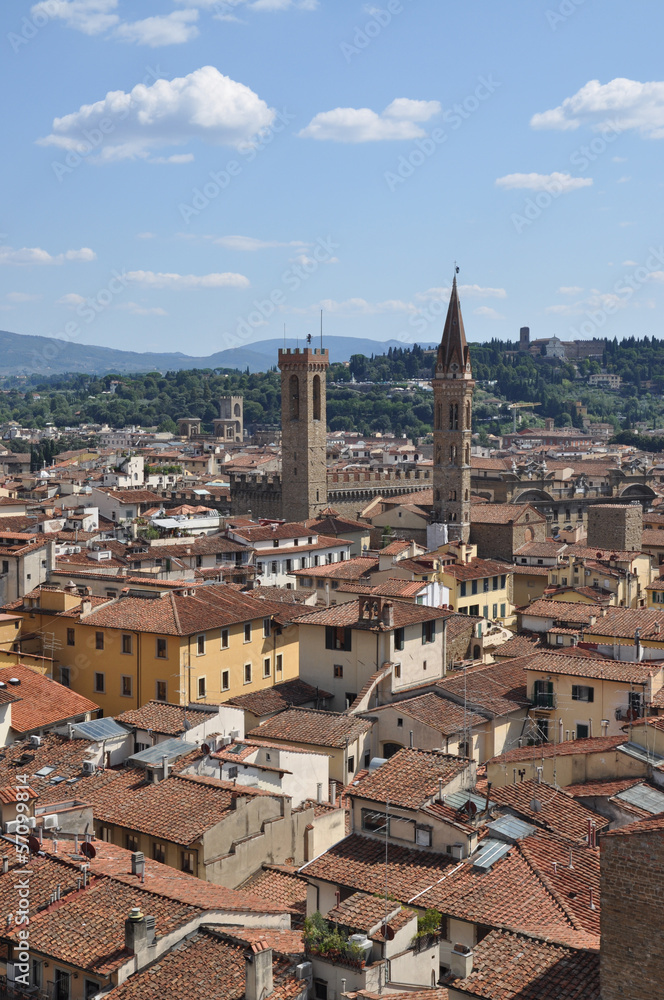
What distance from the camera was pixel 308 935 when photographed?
11375 millimetres

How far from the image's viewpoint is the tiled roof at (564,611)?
26.8 metres

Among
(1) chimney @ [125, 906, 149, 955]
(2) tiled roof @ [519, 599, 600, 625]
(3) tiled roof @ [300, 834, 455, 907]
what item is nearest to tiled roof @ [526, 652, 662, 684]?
(2) tiled roof @ [519, 599, 600, 625]

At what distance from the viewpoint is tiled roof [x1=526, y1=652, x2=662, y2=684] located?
775 inches

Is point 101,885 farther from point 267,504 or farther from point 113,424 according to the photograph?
point 113,424

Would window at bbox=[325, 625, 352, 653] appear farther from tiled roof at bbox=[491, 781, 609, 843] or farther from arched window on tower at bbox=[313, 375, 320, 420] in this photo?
arched window on tower at bbox=[313, 375, 320, 420]

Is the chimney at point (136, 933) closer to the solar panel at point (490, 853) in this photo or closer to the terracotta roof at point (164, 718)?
the solar panel at point (490, 853)

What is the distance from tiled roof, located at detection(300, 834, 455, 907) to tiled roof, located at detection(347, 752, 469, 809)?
0.53m

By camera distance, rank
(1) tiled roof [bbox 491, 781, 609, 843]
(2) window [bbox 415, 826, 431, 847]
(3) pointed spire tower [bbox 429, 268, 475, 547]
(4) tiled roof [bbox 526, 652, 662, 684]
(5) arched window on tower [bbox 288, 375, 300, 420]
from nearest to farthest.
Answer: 1. (2) window [bbox 415, 826, 431, 847]
2. (1) tiled roof [bbox 491, 781, 609, 843]
3. (4) tiled roof [bbox 526, 652, 662, 684]
4. (3) pointed spire tower [bbox 429, 268, 475, 547]
5. (5) arched window on tower [bbox 288, 375, 300, 420]

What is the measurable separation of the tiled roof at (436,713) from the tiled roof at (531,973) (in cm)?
881

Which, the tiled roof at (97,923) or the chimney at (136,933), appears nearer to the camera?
the chimney at (136,933)

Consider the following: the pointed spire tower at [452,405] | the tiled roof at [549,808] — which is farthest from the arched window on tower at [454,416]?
the tiled roof at [549,808]

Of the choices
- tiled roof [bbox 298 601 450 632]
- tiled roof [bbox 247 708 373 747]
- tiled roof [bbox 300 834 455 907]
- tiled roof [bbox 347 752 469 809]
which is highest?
tiled roof [bbox 298 601 450 632]

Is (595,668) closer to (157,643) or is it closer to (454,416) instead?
(157,643)

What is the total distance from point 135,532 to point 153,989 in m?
35.5
